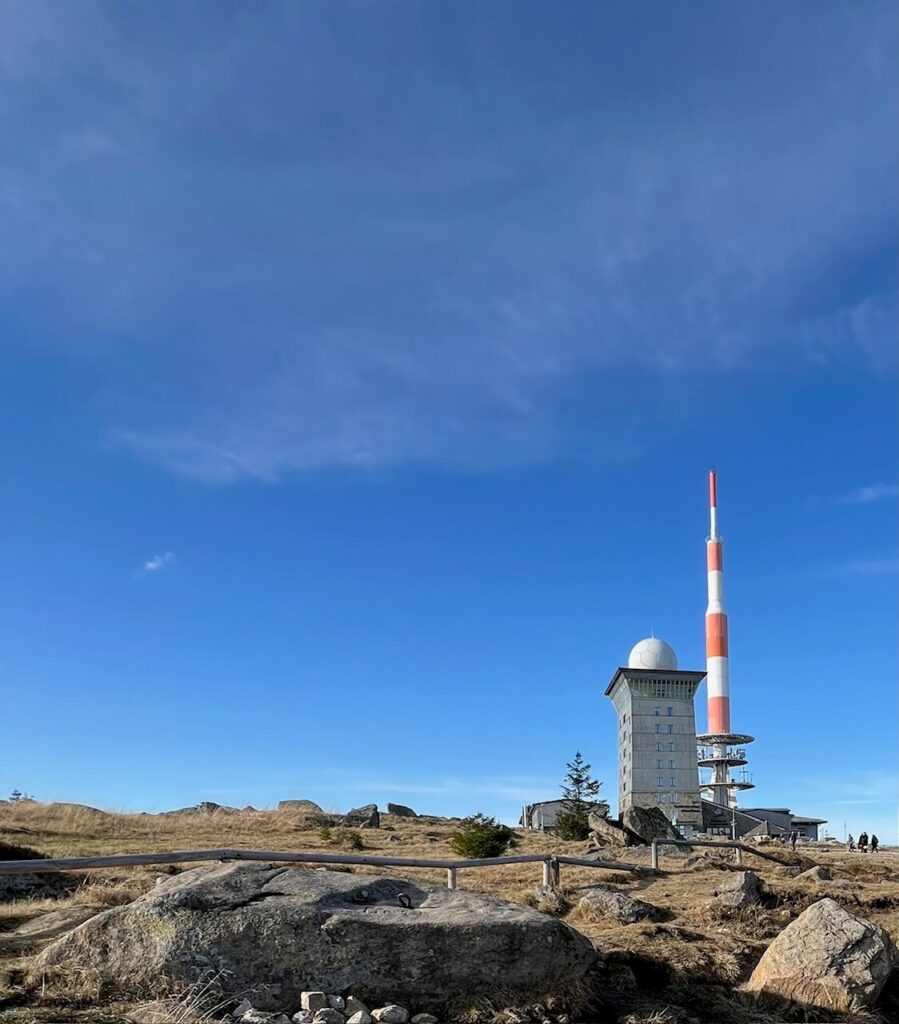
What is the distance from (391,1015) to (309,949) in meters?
0.91

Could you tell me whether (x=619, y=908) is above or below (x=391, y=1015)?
above

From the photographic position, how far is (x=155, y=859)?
984 cm

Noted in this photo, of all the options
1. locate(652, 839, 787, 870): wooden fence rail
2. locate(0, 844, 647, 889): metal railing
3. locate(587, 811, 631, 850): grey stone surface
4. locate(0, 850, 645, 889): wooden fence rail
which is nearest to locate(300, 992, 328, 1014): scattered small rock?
locate(0, 850, 645, 889): wooden fence rail

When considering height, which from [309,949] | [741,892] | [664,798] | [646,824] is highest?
[664,798]

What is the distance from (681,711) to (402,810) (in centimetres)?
4329

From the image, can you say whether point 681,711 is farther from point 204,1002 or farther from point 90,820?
point 204,1002

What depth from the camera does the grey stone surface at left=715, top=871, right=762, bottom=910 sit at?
14633 mm

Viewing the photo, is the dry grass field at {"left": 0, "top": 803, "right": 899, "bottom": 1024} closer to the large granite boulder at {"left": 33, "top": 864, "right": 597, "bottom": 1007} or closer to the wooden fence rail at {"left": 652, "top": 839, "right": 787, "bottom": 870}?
the wooden fence rail at {"left": 652, "top": 839, "right": 787, "bottom": 870}

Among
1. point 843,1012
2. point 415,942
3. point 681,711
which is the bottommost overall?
point 843,1012

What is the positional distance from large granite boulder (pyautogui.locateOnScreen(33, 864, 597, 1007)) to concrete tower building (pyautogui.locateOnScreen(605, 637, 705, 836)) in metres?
84.4

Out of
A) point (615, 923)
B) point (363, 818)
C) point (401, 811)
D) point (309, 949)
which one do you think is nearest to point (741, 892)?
point (615, 923)

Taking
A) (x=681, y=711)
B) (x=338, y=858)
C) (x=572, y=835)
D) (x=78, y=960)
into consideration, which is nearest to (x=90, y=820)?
(x=572, y=835)

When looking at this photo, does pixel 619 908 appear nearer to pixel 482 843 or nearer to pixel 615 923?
pixel 615 923

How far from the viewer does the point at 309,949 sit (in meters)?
8.30
